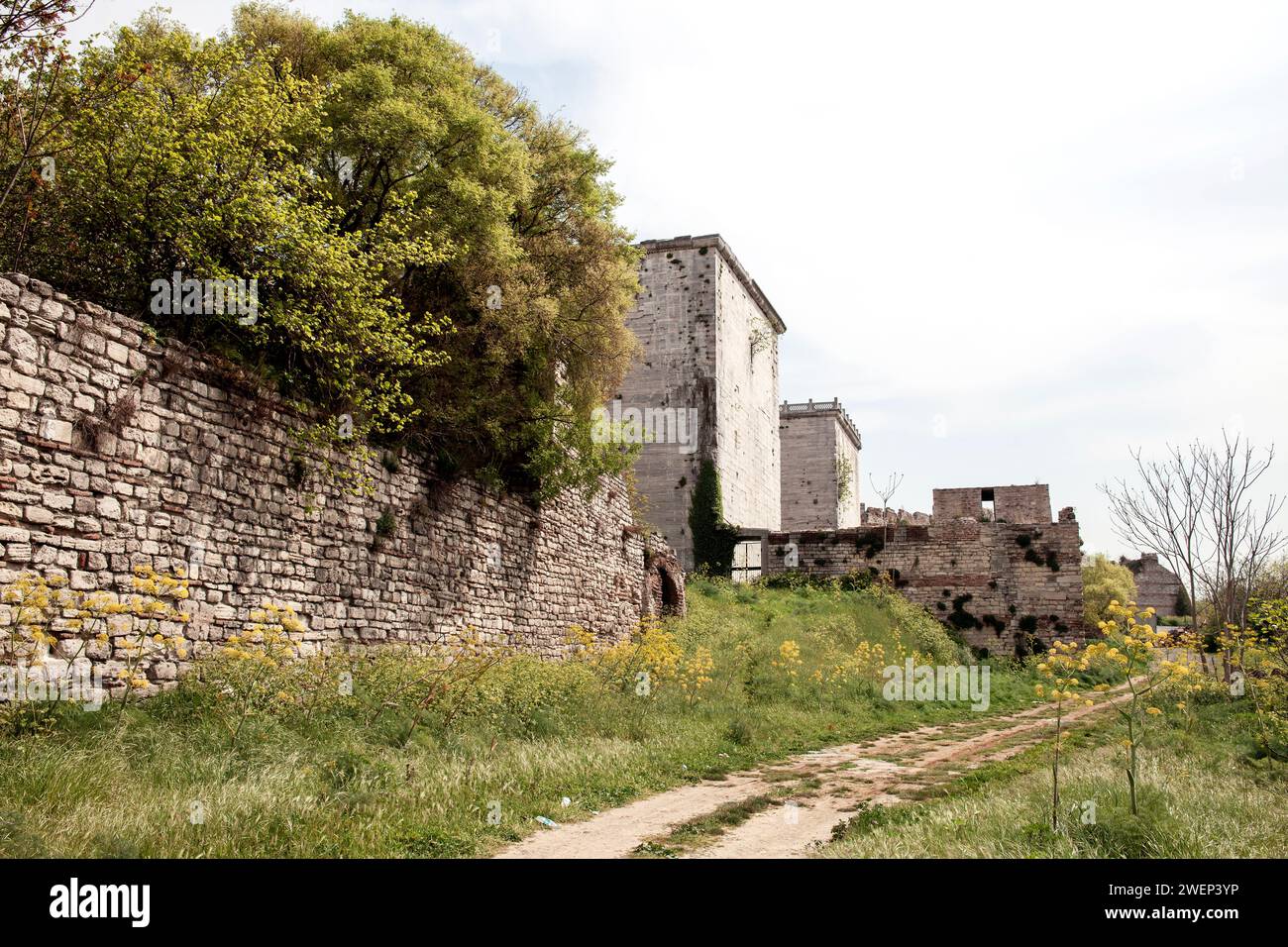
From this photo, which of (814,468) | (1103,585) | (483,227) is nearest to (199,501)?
(483,227)

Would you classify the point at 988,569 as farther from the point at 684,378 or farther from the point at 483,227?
the point at 483,227

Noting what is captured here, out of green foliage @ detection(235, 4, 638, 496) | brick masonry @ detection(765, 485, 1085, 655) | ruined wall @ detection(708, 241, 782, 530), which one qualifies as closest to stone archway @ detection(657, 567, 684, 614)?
ruined wall @ detection(708, 241, 782, 530)

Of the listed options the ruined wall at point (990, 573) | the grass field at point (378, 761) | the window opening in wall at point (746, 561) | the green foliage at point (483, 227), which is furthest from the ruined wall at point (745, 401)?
the grass field at point (378, 761)

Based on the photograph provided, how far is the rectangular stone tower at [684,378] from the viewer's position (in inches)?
1116

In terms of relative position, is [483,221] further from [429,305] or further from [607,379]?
[607,379]

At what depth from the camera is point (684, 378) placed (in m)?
28.4

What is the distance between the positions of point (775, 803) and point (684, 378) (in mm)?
22032

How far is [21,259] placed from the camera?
26.9ft

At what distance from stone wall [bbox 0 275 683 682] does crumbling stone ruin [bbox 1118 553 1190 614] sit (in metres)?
59.3

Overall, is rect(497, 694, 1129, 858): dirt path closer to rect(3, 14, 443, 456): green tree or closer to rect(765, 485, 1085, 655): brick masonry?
rect(3, 14, 443, 456): green tree

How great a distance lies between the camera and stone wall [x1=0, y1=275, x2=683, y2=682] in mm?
6914

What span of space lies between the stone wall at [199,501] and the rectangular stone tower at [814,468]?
34176 millimetres
